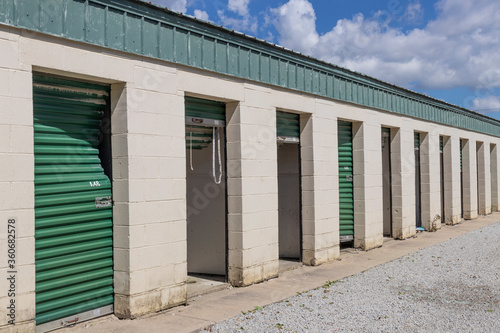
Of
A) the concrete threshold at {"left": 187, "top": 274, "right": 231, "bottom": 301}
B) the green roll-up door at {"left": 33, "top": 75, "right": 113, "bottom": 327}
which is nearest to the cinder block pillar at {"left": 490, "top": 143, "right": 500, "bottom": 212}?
the concrete threshold at {"left": 187, "top": 274, "right": 231, "bottom": 301}

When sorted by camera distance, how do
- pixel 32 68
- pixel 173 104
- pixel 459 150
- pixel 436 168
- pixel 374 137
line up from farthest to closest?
pixel 459 150, pixel 436 168, pixel 374 137, pixel 173 104, pixel 32 68

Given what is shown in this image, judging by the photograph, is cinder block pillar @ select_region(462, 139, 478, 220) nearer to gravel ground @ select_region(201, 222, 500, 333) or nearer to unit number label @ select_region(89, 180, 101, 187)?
gravel ground @ select_region(201, 222, 500, 333)

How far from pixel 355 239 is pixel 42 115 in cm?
895

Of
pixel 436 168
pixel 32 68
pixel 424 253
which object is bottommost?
pixel 424 253

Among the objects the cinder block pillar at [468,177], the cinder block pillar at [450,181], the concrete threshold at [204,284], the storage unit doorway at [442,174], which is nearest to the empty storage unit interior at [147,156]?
the concrete threshold at [204,284]

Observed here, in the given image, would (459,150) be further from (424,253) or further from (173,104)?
(173,104)

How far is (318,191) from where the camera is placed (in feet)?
35.2

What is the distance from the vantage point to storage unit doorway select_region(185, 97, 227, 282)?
8656mm

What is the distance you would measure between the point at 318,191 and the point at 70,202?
592cm

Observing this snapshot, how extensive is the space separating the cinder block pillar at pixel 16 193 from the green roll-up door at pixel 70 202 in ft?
1.31

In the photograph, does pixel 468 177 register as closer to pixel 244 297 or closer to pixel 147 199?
pixel 244 297

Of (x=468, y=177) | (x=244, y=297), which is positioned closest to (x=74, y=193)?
(x=244, y=297)

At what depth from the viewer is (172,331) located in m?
6.18

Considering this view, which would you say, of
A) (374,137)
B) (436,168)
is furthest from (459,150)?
(374,137)
